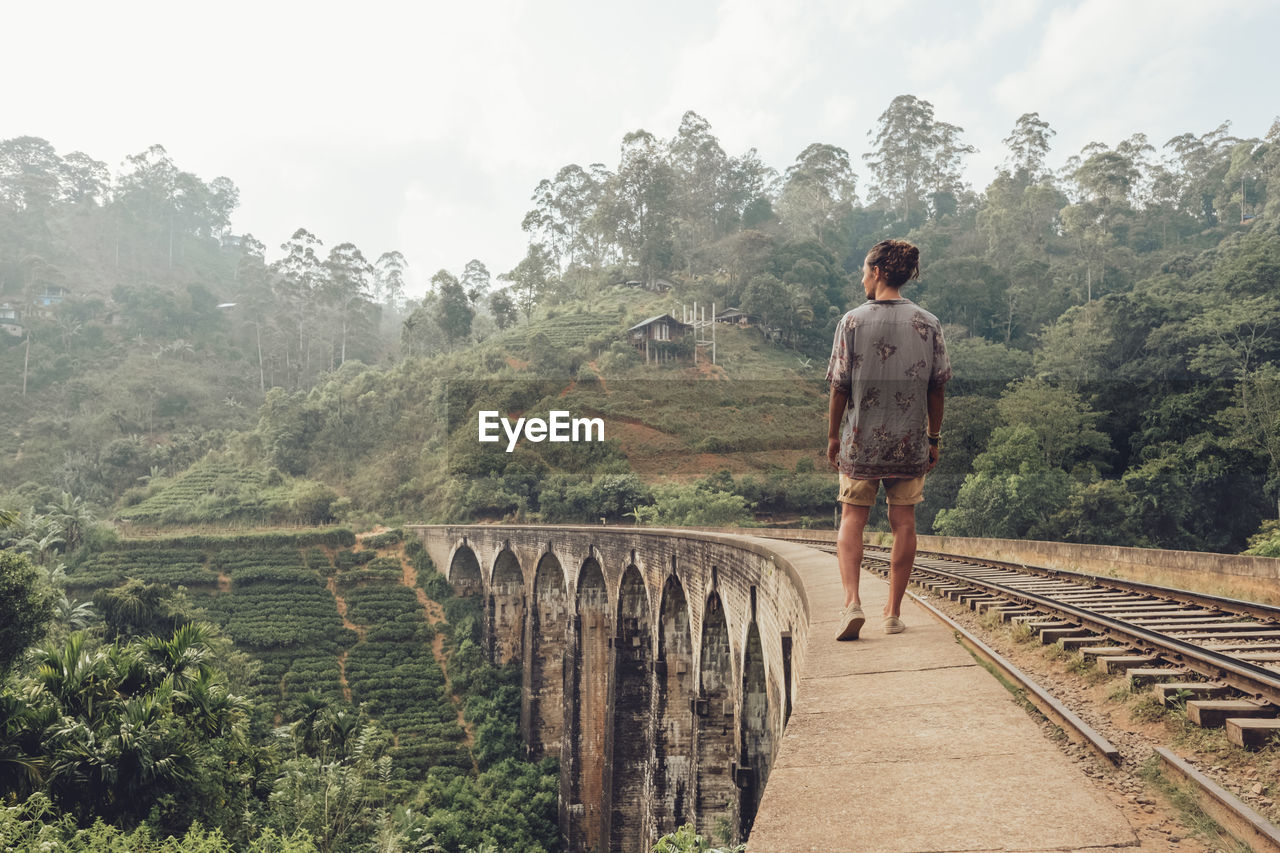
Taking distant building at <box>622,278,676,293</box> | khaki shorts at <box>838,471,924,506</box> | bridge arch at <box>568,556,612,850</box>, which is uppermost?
distant building at <box>622,278,676,293</box>

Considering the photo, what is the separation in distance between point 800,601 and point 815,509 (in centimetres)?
3272

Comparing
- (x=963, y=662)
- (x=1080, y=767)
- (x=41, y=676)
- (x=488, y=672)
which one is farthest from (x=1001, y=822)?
(x=488, y=672)

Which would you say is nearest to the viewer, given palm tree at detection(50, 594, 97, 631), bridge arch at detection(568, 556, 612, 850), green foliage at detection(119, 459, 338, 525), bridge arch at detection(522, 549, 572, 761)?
bridge arch at detection(568, 556, 612, 850)

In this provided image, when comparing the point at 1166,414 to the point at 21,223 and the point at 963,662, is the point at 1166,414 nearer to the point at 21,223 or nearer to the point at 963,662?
the point at 963,662

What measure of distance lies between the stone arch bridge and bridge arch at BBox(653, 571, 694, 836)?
28mm

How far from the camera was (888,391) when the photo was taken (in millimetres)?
3996

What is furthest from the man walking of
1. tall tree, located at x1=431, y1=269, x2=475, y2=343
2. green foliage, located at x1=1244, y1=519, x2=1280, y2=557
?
tall tree, located at x1=431, y1=269, x2=475, y2=343

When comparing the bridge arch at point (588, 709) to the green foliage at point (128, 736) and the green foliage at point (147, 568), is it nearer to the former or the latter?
the green foliage at point (128, 736)

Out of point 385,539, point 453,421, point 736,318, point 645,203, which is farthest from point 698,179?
point 385,539

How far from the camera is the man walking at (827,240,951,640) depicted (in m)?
3.97

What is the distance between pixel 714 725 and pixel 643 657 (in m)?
6.26

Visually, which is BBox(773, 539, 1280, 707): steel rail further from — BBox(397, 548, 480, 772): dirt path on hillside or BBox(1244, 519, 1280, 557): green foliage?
BBox(397, 548, 480, 772): dirt path on hillside

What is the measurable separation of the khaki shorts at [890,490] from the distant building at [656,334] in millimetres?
48214

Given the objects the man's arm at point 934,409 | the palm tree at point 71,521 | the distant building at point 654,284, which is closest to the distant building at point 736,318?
the distant building at point 654,284
